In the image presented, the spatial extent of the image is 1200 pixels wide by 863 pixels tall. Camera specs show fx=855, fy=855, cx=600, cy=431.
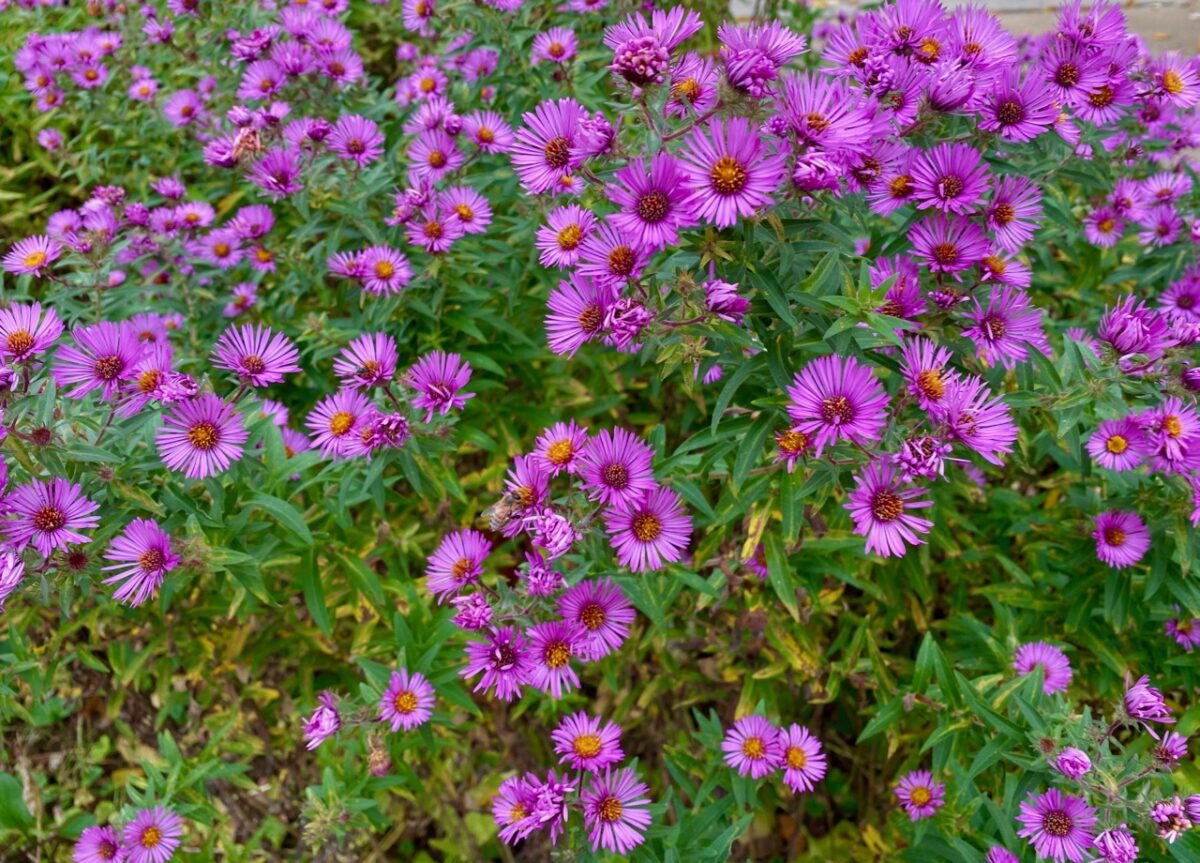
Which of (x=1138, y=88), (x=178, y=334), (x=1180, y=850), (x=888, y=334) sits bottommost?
(x=1180, y=850)

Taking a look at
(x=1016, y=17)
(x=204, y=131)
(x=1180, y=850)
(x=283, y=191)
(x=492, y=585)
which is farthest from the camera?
(x=1016, y=17)

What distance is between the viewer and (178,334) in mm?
2814

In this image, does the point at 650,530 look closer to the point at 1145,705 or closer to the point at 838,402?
the point at 838,402

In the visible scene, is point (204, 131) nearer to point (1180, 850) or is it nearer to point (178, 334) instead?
point (178, 334)

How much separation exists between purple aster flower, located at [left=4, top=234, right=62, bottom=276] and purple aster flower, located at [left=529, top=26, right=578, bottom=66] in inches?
62.7

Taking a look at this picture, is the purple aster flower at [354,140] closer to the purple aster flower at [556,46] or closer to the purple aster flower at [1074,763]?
the purple aster flower at [556,46]

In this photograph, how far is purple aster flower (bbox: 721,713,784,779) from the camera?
2.04m

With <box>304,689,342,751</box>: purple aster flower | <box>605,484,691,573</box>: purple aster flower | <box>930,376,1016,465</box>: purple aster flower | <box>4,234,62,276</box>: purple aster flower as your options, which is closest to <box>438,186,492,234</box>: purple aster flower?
<box>605,484,691,573</box>: purple aster flower

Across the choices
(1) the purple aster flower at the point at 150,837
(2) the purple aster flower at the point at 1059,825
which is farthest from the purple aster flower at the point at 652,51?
(1) the purple aster flower at the point at 150,837

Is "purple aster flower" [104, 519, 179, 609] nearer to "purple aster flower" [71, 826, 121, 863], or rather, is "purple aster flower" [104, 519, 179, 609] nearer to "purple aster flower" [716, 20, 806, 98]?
"purple aster flower" [71, 826, 121, 863]

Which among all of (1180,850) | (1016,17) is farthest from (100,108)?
(1016,17)

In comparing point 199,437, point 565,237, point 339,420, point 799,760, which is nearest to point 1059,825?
point 799,760

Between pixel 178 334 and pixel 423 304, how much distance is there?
3.02 ft

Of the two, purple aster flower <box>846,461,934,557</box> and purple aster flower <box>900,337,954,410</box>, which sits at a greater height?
purple aster flower <box>900,337,954,410</box>
